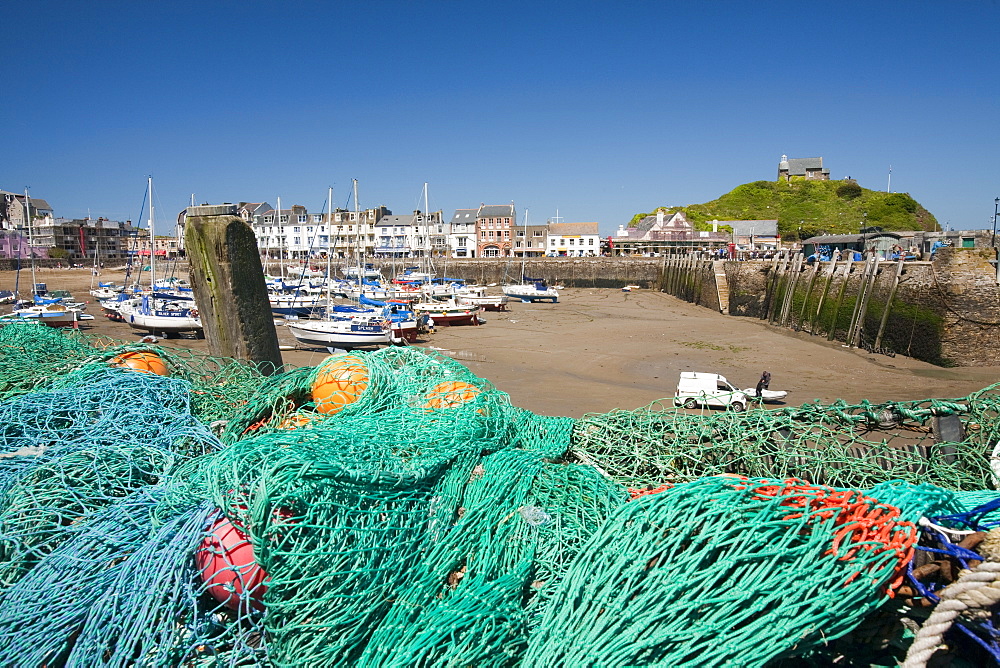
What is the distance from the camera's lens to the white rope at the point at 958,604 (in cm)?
166

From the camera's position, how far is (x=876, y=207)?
7606cm

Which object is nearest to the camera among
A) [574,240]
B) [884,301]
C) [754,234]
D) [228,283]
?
[228,283]

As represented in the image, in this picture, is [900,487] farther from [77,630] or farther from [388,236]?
[388,236]

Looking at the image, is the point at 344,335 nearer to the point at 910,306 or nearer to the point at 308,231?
the point at 910,306

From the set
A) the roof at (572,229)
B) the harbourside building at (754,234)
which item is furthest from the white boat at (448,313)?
the roof at (572,229)

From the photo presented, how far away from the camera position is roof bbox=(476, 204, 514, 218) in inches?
3371

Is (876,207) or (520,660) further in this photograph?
(876,207)

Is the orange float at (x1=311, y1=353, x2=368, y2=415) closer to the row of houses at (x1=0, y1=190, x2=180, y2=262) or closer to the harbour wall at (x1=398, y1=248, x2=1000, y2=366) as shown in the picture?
the harbour wall at (x1=398, y1=248, x2=1000, y2=366)

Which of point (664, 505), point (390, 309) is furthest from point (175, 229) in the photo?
point (664, 505)

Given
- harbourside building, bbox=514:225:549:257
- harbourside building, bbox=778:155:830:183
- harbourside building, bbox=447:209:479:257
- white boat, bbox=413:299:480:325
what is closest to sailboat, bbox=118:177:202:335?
white boat, bbox=413:299:480:325

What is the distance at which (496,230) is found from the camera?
86.0 metres

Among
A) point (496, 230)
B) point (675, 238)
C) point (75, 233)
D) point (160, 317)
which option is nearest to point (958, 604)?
point (160, 317)

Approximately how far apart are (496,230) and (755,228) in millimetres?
34690

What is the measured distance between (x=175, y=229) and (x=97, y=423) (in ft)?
137
